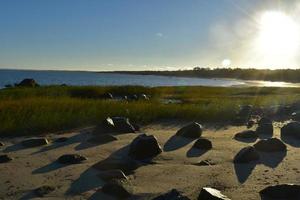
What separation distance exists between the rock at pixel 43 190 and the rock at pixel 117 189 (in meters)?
0.87

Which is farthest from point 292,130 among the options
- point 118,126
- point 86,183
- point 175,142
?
point 86,183

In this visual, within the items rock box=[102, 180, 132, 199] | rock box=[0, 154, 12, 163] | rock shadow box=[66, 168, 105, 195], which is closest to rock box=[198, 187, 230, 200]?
rock box=[102, 180, 132, 199]

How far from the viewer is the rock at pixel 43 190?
6.98 meters

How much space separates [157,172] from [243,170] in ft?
5.26

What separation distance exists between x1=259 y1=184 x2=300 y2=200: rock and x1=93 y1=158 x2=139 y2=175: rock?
2.54 meters

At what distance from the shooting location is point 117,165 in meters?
8.27

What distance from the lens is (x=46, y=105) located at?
17.6 metres

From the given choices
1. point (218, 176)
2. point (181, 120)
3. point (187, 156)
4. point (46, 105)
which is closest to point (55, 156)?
point (187, 156)

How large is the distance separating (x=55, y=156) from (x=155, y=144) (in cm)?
212

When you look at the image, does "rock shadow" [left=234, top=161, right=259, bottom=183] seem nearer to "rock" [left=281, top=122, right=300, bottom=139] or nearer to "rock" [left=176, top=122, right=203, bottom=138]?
"rock" [left=176, top=122, right=203, bottom=138]

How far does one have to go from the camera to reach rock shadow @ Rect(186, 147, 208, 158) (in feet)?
31.9

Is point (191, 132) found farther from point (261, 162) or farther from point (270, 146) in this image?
point (261, 162)

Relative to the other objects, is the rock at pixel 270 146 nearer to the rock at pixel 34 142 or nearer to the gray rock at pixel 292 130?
the gray rock at pixel 292 130

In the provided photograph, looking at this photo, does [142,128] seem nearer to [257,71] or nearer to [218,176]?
[218,176]
